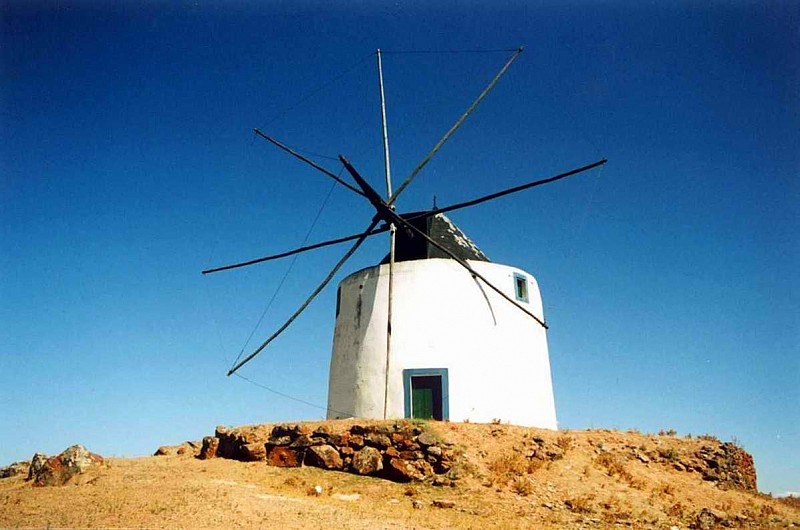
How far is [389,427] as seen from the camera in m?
12.8

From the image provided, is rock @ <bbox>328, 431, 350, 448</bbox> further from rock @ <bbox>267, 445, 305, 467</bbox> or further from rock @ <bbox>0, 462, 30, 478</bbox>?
rock @ <bbox>0, 462, 30, 478</bbox>

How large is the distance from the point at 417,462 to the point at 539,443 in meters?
3.02

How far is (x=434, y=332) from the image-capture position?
53.1 ft

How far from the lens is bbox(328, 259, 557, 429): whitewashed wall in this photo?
1580 cm

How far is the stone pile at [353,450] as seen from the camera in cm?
1207

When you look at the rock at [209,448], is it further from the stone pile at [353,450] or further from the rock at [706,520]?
the rock at [706,520]

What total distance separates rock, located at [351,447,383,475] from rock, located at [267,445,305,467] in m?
1.30

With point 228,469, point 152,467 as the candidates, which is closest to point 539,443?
point 228,469

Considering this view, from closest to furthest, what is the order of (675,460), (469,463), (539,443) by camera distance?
(469,463)
(539,443)
(675,460)

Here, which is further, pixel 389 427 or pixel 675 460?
pixel 675 460

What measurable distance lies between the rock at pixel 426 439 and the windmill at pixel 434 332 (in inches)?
94.5

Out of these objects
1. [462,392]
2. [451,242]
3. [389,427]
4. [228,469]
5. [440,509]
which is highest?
[451,242]

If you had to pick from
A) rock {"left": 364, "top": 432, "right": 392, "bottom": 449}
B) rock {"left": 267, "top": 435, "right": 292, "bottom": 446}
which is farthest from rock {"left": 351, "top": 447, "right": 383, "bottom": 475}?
rock {"left": 267, "top": 435, "right": 292, "bottom": 446}

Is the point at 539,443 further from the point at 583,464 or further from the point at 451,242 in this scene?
the point at 451,242
